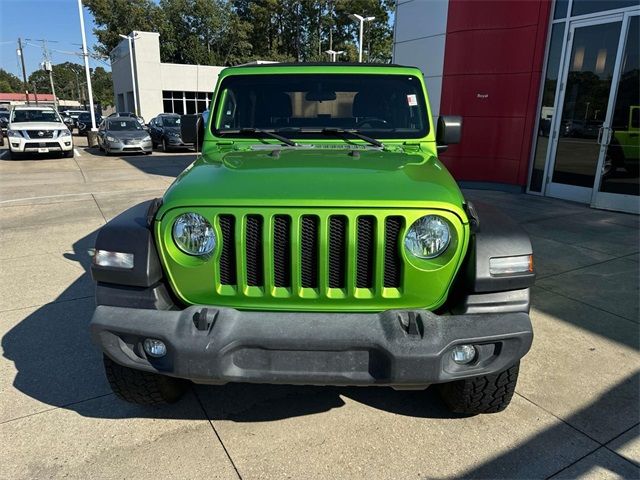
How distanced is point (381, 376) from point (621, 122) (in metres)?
7.78

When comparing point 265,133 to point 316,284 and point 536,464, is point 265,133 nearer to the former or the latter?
point 316,284

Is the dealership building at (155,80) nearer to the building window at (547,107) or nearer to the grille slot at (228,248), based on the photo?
the building window at (547,107)

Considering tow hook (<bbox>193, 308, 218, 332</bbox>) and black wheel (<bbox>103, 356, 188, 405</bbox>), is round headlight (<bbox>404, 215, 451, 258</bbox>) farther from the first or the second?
black wheel (<bbox>103, 356, 188, 405</bbox>)

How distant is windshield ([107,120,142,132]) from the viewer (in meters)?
18.2

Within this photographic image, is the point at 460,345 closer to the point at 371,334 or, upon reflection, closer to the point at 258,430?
the point at 371,334

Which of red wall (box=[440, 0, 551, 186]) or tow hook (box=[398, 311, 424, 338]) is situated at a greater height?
red wall (box=[440, 0, 551, 186])

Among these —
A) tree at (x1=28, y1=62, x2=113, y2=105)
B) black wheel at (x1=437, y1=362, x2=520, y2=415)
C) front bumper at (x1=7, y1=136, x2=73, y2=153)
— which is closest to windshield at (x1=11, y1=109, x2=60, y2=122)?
front bumper at (x1=7, y1=136, x2=73, y2=153)

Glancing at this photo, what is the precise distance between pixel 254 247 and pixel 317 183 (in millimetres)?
435

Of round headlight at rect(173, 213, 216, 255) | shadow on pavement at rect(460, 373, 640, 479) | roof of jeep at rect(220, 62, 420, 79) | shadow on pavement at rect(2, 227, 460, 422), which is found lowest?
shadow on pavement at rect(2, 227, 460, 422)

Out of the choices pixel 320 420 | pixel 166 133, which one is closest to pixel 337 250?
pixel 320 420

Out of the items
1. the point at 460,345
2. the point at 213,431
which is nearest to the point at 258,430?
the point at 213,431

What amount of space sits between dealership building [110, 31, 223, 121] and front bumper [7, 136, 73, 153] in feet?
56.7

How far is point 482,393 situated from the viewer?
2.51 meters

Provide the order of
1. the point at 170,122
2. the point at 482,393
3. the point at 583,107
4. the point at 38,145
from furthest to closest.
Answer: the point at 170,122 → the point at 38,145 → the point at 583,107 → the point at 482,393
